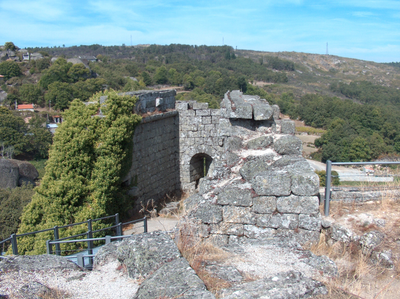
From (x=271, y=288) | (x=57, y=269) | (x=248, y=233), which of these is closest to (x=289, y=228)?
(x=248, y=233)

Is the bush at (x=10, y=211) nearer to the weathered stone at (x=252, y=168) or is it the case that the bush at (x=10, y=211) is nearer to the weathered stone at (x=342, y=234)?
the weathered stone at (x=252, y=168)

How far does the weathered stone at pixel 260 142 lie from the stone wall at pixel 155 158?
5.53 meters

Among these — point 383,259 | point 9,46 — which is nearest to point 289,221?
point 383,259

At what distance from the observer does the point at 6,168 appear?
1029 inches

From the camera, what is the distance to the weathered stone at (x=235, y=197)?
388 centimetres

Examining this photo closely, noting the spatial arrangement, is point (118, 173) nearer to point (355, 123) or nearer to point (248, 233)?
point (248, 233)

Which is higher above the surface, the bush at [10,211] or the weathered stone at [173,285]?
the weathered stone at [173,285]

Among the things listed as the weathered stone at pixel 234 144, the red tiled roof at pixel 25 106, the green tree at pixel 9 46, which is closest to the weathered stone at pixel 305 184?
the weathered stone at pixel 234 144

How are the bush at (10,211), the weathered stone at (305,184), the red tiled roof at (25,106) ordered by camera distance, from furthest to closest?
the red tiled roof at (25,106) → the bush at (10,211) → the weathered stone at (305,184)

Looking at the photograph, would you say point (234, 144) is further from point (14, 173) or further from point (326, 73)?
point (326, 73)

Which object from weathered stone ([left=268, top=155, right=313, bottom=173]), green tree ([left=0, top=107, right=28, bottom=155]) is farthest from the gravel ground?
green tree ([left=0, top=107, right=28, bottom=155])

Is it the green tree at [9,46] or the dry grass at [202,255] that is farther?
the green tree at [9,46]

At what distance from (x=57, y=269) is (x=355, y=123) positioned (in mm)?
51308

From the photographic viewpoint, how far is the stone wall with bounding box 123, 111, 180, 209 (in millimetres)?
9930
